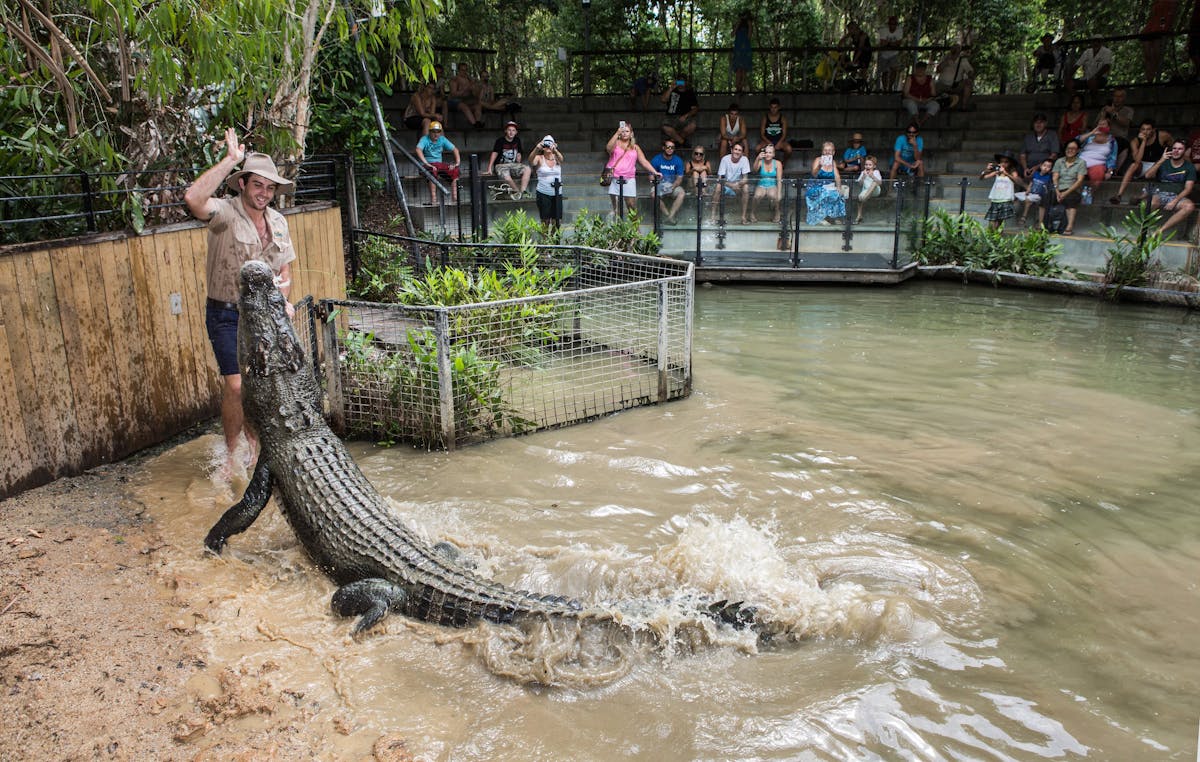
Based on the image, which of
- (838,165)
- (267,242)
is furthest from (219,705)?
(838,165)

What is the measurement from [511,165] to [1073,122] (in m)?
9.87

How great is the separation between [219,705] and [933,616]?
313cm

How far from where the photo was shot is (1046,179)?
13328 mm

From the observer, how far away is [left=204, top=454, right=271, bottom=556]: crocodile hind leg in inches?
173

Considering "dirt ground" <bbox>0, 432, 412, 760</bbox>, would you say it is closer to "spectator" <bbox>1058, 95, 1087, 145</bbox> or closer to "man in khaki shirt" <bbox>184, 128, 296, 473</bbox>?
"man in khaki shirt" <bbox>184, 128, 296, 473</bbox>

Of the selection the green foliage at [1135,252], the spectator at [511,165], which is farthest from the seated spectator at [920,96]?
the spectator at [511,165]

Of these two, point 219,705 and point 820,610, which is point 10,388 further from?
point 820,610

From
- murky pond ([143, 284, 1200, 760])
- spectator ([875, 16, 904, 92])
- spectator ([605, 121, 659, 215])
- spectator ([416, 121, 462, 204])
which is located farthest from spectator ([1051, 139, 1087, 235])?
spectator ([416, 121, 462, 204])

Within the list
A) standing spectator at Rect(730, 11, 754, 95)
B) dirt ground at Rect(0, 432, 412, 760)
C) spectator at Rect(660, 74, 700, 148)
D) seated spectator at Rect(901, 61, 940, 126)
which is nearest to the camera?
dirt ground at Rect(0, 432, 412, 760)

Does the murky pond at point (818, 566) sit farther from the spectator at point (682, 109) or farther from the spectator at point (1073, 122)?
the spectator at point (682, 109)

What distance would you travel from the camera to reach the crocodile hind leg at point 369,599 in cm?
387

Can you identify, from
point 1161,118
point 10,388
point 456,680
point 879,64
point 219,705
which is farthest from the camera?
point 879,64

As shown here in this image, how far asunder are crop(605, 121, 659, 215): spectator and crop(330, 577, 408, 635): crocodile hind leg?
900cm

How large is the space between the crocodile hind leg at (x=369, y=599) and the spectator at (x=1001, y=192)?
1128 centimetres
